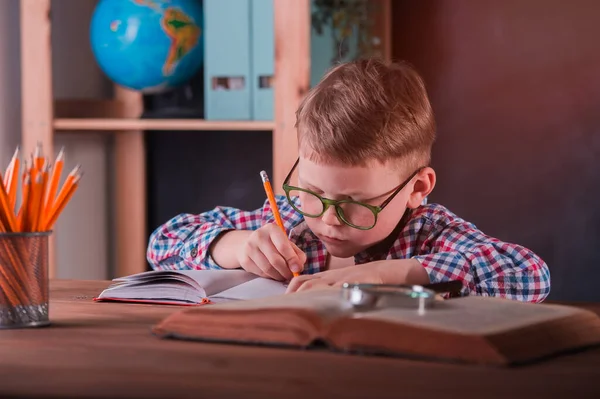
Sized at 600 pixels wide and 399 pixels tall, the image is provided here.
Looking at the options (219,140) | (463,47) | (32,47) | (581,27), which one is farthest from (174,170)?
(581,27)

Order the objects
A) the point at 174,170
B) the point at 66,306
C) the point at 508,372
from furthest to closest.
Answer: the point at 174,170 → the point at 66,306 → the point at 508,372

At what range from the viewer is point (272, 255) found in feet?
4.60

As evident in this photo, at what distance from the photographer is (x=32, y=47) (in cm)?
272

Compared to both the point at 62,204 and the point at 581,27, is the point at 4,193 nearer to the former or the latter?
the point at 62,204

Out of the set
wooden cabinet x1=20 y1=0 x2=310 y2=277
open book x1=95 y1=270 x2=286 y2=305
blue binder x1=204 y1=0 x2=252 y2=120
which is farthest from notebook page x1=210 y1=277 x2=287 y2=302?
blue binder x1=204 y1=0 x2=252 y2=120

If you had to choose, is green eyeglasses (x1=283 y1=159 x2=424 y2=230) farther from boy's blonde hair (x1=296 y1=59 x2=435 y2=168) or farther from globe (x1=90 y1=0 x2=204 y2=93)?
globe (x1=90 y1=0 x2=204 y2=93)

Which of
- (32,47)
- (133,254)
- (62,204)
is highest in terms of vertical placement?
(32,47)

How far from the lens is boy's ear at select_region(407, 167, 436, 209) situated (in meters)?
1.51

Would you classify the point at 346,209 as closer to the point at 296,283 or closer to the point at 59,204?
the point at 296,283

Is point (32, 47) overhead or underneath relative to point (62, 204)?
overhead

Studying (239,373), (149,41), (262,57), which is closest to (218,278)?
(239,373)

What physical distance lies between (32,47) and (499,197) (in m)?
1.44

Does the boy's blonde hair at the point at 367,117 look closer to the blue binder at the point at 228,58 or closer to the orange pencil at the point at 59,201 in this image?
the orange pencil at the point at 59,201

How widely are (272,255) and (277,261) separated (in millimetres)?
12
